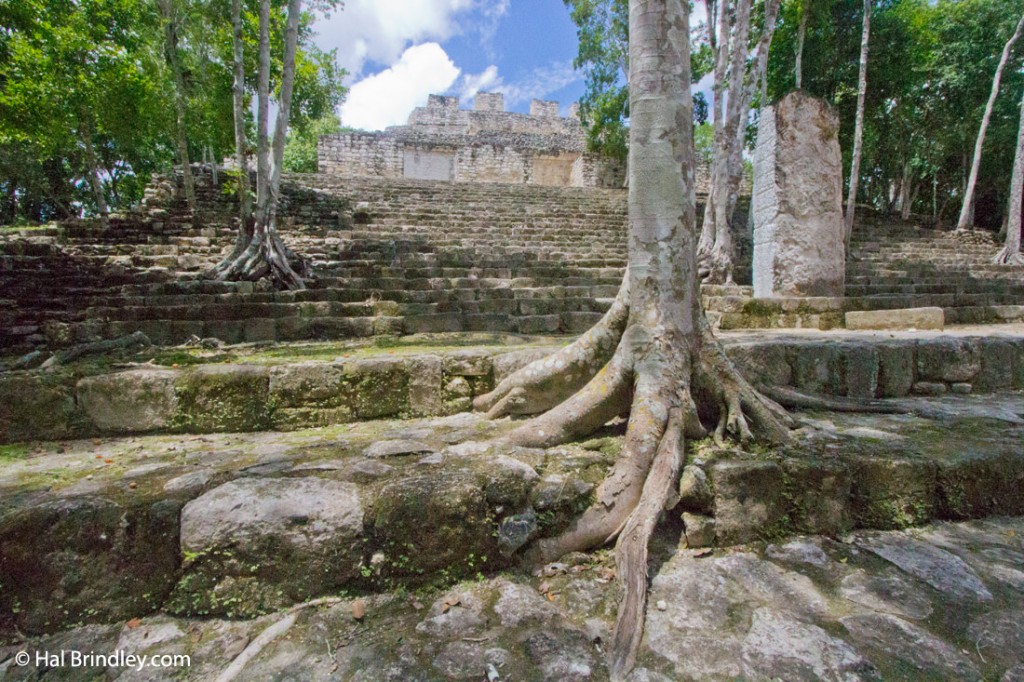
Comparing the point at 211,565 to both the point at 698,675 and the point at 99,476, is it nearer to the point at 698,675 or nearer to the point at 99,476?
the point at 99,476

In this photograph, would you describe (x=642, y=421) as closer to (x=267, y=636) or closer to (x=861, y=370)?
(x=267, y=636)

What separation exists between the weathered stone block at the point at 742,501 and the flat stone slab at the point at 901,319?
385 cm

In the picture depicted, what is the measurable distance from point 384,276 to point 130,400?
4323 mm

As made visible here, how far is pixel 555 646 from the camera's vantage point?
1.45 meters

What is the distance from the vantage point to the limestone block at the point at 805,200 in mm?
5273

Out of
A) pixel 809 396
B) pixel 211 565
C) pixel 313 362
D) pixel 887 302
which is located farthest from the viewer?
pixel 887 302

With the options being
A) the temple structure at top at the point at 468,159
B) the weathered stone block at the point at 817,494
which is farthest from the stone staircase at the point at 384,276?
the temple structure at top at the point at 468,159

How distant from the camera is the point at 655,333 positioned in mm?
2402

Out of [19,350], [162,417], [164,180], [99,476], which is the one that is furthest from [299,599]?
[164,180]

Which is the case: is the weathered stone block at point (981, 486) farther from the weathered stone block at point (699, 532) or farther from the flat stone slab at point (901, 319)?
the flat stone slab at point (901, 319)

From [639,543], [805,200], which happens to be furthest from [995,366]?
[639,543]

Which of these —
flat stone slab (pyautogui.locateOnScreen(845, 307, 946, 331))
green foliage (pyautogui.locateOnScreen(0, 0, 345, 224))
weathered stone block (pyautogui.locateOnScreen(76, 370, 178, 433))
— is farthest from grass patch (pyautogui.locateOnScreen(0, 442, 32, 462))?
green foliage (pyautogui.locateOnScreen(0, 0, 345, 224))

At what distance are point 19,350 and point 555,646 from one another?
5392mm

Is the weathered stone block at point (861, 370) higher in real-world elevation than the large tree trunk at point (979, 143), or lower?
lower
